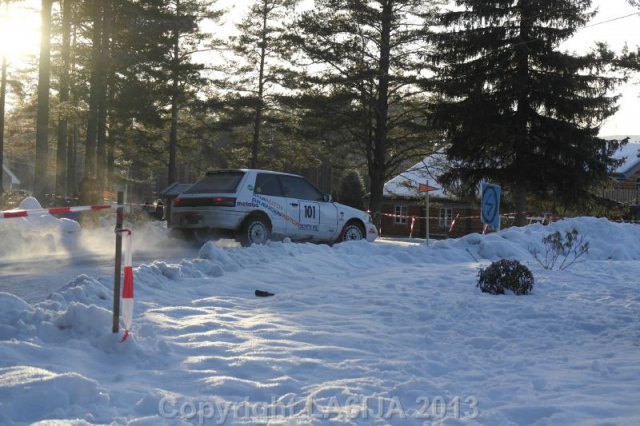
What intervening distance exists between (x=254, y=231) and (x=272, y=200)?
81 cm

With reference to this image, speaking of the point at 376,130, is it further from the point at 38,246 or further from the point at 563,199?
the point at 38,246

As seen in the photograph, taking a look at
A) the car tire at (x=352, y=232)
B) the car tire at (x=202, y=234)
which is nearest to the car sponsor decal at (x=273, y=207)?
the car tire at (x=202, y=234)

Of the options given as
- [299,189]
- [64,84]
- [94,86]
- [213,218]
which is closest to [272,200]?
[299,189]

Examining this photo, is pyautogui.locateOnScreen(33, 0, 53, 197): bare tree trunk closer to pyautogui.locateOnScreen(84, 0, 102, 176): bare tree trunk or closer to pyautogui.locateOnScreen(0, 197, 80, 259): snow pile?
pyautogui.locateOnScreen(84, 0, 102, 176): bare tree trunk

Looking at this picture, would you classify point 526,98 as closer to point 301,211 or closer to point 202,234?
point 301,211

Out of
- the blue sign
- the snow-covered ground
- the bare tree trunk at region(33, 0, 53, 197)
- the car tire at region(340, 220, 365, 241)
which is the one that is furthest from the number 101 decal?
the bare tree trunk at region(33, 0, 53, 197)

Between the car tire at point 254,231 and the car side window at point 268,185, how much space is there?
0.55 meters

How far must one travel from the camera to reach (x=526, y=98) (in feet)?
88.1

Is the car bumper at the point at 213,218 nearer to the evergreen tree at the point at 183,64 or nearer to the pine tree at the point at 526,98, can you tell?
the pine tree at the point at 526,98

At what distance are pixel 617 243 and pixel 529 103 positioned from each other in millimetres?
11053

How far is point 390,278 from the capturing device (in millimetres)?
10539

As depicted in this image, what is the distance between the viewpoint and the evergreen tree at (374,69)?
2925 cm

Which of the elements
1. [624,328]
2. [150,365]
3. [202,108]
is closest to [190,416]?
[150,365]

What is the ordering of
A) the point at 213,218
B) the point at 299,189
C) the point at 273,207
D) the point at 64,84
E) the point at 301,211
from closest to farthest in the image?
1. the point at 213,218
2. the point at 273,207
3. the point at 301,211
4. the point at 299,189
5. the point at 64,84
